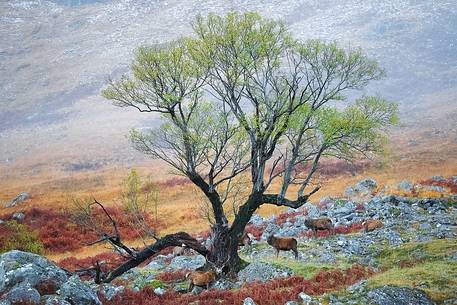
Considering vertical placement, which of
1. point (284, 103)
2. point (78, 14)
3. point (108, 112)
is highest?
point (78, 14)

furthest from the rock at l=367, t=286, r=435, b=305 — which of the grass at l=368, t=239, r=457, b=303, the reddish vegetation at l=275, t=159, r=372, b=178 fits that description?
the reddish vegetation at l=275, t=159, r=372, b=178

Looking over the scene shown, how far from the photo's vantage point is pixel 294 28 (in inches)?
3989

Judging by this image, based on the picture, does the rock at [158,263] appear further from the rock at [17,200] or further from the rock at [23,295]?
the rock at [17,200]

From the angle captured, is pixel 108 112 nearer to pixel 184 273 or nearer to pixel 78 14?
pixel 78 14

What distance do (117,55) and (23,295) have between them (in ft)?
332

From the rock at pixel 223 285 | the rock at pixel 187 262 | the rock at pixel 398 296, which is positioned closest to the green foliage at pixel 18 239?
the rock at pixel 187 262

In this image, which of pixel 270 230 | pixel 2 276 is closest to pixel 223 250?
pixel 2 276

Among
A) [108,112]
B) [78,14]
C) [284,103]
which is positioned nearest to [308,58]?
[284,103]

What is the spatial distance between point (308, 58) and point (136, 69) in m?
6.34

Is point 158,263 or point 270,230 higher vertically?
point 158,263

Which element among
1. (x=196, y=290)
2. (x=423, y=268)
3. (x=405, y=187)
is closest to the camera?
(x=423, y=268)

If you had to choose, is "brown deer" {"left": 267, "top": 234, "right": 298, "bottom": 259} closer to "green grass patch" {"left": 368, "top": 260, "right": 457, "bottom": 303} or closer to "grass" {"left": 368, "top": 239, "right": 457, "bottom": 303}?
"grass" {"left": 368, "top": 239, "right": 457, "bottom": 303}

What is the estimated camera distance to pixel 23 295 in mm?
11258

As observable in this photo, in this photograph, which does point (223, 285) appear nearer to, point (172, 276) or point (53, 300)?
point (172, 276)
